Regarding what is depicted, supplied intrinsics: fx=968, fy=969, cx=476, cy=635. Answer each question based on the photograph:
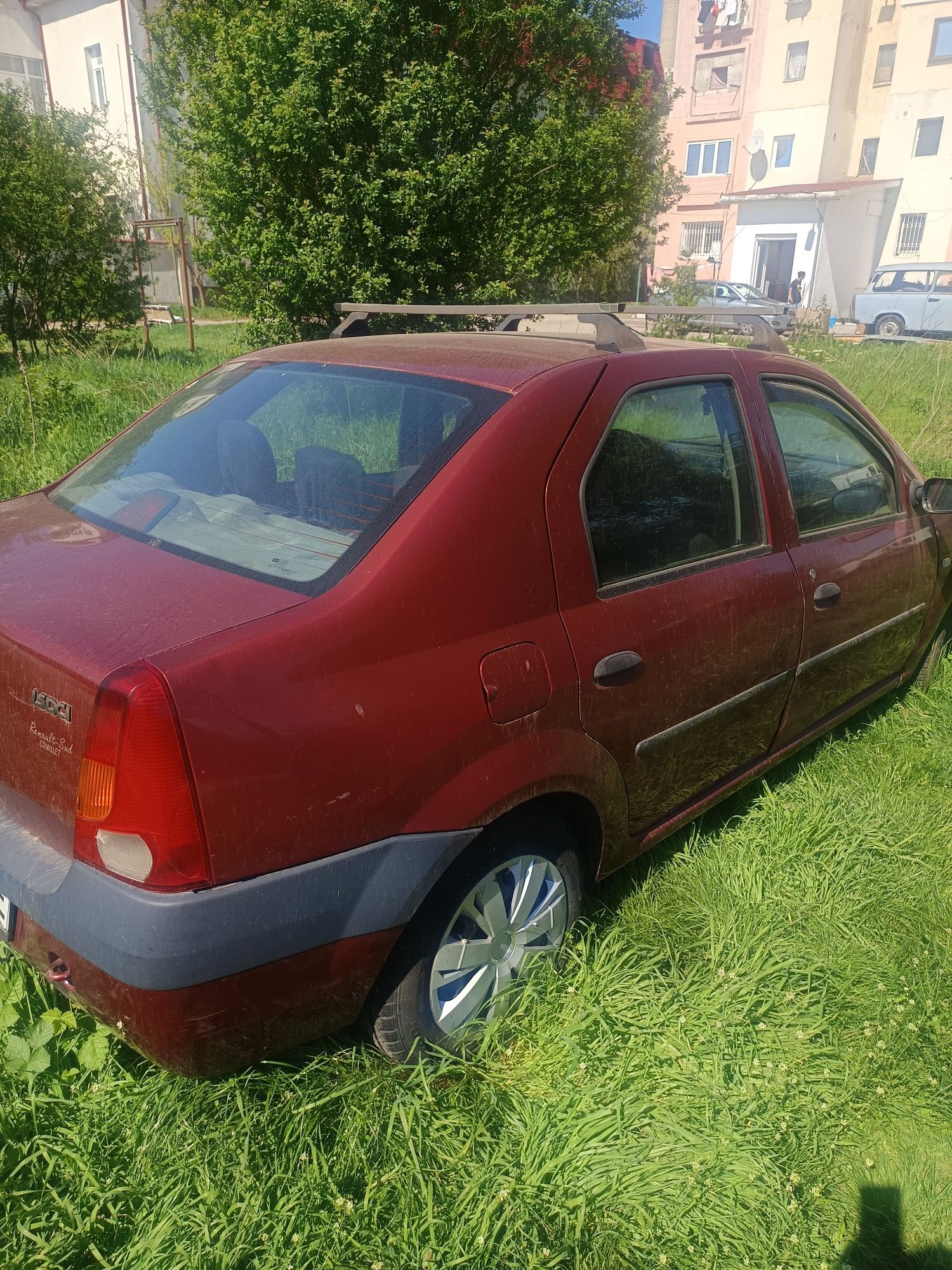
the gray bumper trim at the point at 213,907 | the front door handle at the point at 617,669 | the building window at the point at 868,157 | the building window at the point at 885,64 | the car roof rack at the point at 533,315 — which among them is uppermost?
the building window at the point at 885,64

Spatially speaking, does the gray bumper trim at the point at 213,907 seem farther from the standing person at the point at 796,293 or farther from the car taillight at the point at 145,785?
the standing person at the point at 796,293

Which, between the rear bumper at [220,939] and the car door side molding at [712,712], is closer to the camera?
the rear bumper at [220,939]

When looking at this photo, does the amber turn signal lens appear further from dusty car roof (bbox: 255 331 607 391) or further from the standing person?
the standing person

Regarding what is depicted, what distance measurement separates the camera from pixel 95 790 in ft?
5.87

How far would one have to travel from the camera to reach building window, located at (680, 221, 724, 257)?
4266cm

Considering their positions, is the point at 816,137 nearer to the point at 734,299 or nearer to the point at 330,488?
the point at 734,299

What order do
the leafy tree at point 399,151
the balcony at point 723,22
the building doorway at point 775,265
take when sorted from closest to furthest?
the leafy tree at point 399,151 → the building doorway at point 775,265 → the balcony at point 723,22

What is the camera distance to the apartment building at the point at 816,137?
37.3 meters

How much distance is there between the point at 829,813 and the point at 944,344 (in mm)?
13401

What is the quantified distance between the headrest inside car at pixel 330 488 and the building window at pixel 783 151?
1754 inches

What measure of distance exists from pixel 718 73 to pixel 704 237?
21.9 ft

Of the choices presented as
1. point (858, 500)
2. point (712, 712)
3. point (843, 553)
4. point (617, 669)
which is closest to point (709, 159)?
point (858, 500)

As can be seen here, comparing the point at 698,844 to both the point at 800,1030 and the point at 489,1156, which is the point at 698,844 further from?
the point at 489,1156

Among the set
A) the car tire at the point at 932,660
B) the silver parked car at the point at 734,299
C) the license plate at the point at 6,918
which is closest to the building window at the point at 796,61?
the silver parked car at the point at 734,299
